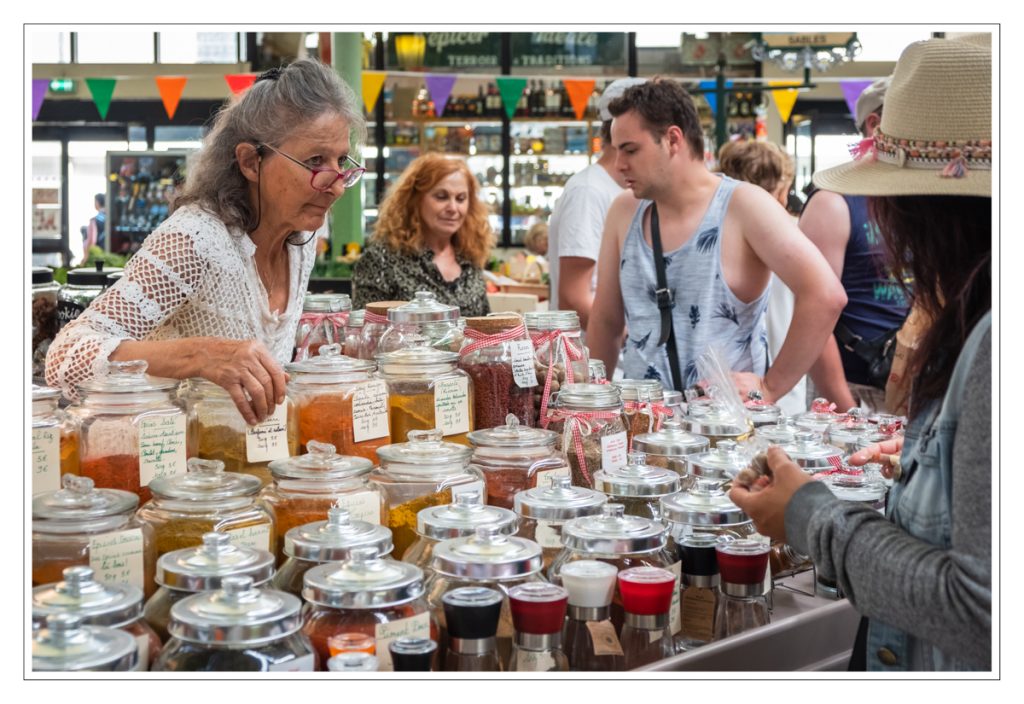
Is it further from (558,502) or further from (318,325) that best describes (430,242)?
(558,502)

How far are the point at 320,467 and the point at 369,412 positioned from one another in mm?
273

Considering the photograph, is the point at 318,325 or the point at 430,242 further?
the point at 430,242

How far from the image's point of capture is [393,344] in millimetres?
1928

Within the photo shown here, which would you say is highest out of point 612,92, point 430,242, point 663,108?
point 612,92

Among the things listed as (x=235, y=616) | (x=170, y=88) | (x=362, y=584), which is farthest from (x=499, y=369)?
(x=170, y=88)

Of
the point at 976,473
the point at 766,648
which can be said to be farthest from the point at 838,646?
the point at 976,473

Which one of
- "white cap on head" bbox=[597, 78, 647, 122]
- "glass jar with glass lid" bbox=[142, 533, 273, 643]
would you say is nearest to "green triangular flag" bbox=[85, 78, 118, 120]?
"white cap on head" bbox=[597, 78, 647, 122]

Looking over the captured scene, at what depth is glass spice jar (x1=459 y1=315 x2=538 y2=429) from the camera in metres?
1.80

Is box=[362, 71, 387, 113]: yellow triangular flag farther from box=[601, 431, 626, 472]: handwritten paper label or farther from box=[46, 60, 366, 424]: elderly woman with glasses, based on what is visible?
box=[601, 431, 626, 472]: handwritten paper label

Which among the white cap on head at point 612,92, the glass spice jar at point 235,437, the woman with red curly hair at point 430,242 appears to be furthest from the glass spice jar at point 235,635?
the woman with red curly hair at point 430,242

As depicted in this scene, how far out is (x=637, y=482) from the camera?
143 centimetres

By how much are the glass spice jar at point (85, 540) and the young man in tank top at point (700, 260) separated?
192 centimetres

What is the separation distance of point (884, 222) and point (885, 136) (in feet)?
0.33

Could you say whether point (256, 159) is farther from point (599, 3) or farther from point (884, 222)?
point (884, 222)
